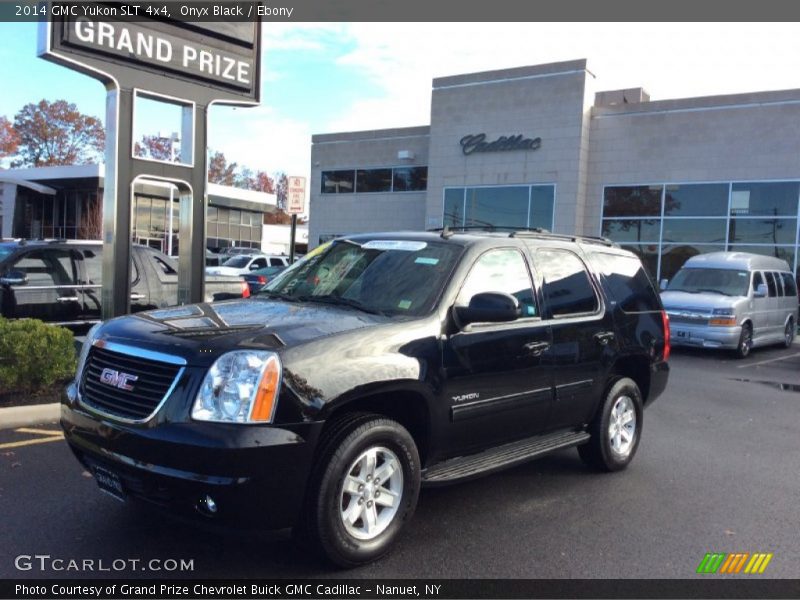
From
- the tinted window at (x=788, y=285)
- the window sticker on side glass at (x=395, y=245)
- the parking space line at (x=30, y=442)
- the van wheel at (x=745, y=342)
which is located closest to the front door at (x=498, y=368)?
the window sticker on side glass at (x=395, y=245)

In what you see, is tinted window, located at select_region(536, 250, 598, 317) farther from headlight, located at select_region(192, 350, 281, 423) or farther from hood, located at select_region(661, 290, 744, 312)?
hood, located at select_region(661, 290, 744, 312)

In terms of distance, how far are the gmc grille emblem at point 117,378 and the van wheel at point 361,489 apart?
1.04 m

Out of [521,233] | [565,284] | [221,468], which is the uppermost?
[521,233]

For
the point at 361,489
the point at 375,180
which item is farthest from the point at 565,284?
the point at 375,180

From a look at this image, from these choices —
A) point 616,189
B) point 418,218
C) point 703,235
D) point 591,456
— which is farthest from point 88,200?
point 591,456

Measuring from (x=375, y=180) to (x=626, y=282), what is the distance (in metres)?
26.0

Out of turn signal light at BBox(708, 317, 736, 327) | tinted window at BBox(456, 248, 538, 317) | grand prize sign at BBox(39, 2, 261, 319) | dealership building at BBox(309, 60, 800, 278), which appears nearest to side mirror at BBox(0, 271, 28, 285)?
grand prize sign at BBox(39, 2, 261, 319)

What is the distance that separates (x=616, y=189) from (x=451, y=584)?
2330 centimetres

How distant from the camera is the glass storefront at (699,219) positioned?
71.8 feet

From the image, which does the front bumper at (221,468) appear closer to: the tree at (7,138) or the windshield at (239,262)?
the windshield at (239,262)

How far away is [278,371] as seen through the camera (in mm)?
3389

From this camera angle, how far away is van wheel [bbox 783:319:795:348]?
16188mm

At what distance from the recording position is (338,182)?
1281 inches

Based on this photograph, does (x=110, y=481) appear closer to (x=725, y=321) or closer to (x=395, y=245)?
(x=395, y=245)
